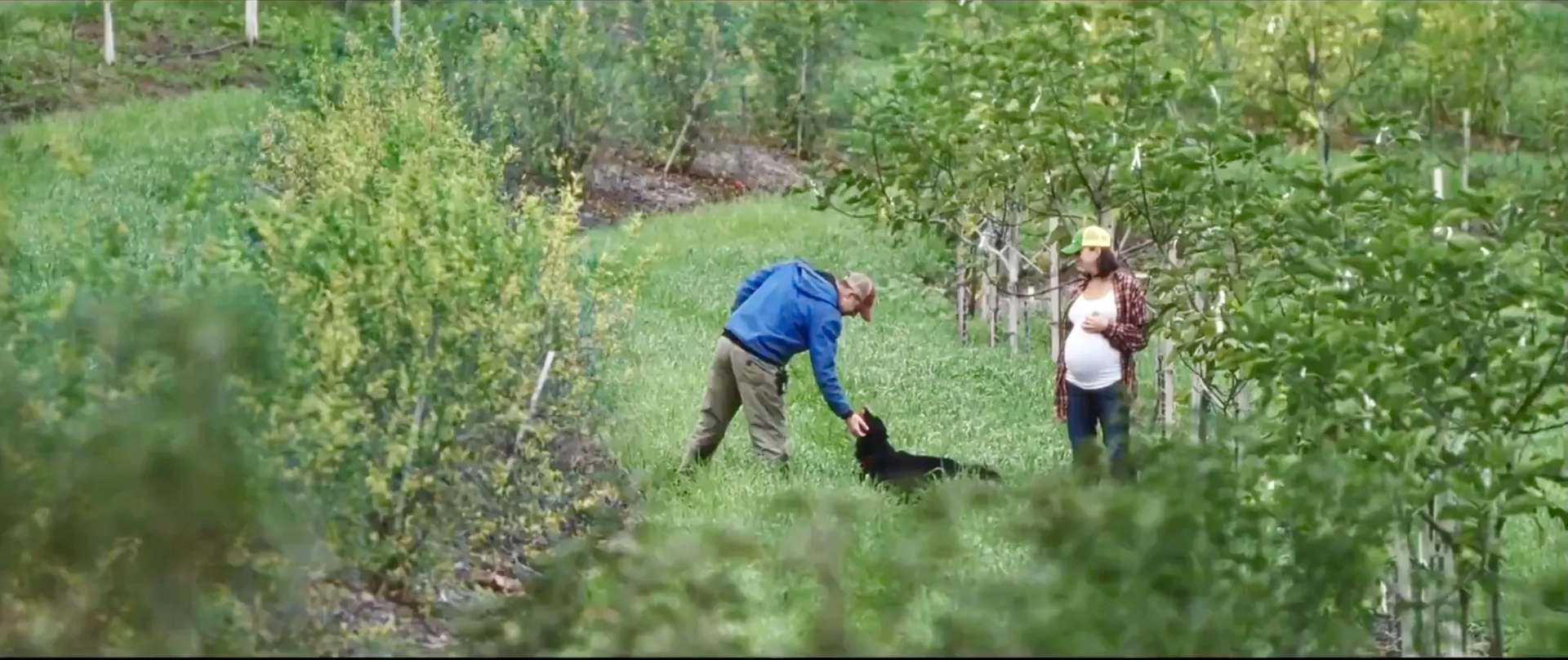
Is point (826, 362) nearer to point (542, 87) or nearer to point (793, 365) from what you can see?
point (793, 365)

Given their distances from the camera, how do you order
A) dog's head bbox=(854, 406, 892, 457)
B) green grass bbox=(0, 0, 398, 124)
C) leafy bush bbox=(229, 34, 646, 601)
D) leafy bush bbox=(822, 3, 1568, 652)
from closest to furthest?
leafy bush bbox=(229, 34, 646, 601)
leafy bush bbox=(822, 3, 1568, 652)
dog's head bbox=(854, 406, 892, 457)
green grass bbox=(0, 0, 398, 124)

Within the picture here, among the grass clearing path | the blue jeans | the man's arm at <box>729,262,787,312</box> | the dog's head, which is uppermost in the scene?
the man's arm at <box>729,262,787,312</box>

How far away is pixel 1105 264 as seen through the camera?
9.57 metres

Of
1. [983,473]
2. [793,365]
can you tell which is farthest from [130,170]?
[983,473]

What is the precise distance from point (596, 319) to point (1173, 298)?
3.10m

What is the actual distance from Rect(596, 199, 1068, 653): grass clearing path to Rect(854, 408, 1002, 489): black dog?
0.13 meters

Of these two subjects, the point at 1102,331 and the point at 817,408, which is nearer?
the point at 1102,331

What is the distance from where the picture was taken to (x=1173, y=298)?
32.7 feet

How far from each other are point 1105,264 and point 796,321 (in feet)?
5.06

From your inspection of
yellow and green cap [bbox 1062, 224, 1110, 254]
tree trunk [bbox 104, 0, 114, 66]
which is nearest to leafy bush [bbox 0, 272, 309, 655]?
yellow and green cap [bbox 1062, 224, 1110, 254]

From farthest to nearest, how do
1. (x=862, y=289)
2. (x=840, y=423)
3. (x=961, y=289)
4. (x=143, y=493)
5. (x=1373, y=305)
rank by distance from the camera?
1. (x=961, y=289)
2. (x=840, y=423)
3. (x=862, y=289)
4. (x=1373, y=305)
5. (x=143, y=493)

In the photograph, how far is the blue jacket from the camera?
9.72 meters

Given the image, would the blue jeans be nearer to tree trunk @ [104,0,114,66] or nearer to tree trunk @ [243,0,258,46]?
tree trunk @ [104,0,114,66]

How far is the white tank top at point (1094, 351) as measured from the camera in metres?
9.55
